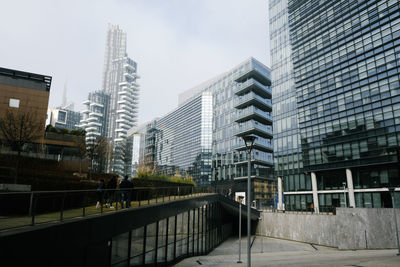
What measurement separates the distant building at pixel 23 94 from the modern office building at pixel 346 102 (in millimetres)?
40345

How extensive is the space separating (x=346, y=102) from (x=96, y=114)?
163 meters

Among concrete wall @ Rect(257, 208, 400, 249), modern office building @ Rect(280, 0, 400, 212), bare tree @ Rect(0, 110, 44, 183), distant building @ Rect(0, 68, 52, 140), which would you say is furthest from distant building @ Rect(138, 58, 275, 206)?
bare tree @ Rect(0, 110, 44, 183)

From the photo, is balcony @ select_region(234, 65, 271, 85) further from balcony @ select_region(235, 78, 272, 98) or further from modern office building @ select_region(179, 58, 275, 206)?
balcony @ select_region(235, 78, 272, 98)

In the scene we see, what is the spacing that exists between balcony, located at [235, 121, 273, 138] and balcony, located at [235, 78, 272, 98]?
29.3 feet

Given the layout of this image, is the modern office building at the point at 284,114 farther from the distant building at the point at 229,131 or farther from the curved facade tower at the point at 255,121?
the curved facade tower at the point at 255,121

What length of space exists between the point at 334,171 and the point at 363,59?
18.1 meters

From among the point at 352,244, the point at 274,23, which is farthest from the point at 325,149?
the point at 274,23

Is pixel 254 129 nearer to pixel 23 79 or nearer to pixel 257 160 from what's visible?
pixel 257 160

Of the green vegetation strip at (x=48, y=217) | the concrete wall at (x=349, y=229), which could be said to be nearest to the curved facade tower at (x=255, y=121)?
the concrete wall at (x=349, y=229)

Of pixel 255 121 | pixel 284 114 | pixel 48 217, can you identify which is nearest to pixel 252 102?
pixel 255 121

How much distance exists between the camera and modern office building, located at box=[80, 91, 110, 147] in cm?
17900

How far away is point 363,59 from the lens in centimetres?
4297

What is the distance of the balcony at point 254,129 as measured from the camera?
65000 mm

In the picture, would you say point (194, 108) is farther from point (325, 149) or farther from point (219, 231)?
point (219, 231)
